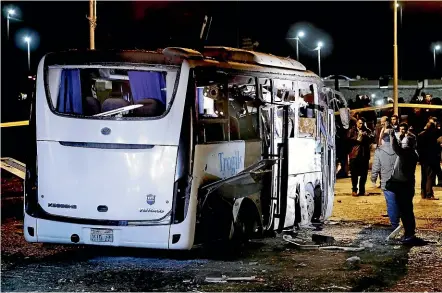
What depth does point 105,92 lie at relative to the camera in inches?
430

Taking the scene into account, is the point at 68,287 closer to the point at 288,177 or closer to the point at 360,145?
the point at 288,177

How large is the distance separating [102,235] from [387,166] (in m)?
4.96

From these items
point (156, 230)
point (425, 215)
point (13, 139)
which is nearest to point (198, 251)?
point (156, 230)

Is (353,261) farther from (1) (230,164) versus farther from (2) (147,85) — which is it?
(2) (147,85)

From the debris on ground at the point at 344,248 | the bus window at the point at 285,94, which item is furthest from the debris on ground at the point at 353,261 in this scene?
the bus window at the point at 285,94

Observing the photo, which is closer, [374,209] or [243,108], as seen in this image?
[243,108]

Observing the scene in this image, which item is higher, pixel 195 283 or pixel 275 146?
pixel 275 146

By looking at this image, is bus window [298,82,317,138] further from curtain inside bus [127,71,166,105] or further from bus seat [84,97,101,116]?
bus seat [84,97,101,116]

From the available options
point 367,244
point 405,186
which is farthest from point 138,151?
point 405,186

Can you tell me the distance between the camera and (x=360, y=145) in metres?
19.7

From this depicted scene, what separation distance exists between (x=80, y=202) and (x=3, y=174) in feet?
59.9

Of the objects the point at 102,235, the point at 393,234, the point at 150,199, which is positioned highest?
the point at 150,199

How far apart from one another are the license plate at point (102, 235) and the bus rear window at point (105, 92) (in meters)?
1.48

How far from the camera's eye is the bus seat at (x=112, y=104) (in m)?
10.4
